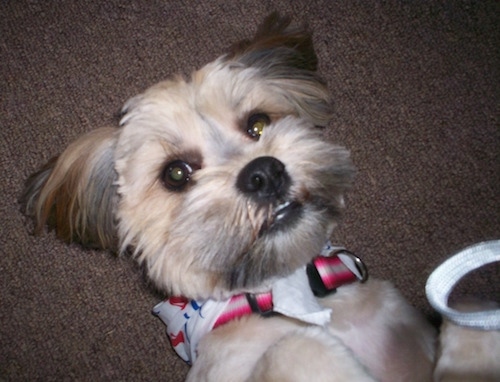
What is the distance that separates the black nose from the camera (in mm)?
1011

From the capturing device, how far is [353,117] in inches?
71.6

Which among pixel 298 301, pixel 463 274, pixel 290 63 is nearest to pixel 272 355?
pixel 298 301

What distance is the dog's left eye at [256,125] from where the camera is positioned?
1289 mm

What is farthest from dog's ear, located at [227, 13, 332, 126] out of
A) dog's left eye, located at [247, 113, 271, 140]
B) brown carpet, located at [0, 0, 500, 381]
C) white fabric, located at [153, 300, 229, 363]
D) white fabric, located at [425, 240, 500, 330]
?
white fabric, located at [425, 240, 500, 330]

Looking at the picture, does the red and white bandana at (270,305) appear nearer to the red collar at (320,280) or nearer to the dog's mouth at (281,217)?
the red collar at (320,280)

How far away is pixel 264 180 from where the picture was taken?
100cm

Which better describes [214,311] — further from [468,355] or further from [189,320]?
[468,355]

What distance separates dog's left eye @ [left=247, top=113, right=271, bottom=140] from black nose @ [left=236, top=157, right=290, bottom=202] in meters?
0.25

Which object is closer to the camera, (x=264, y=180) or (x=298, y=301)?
(x=264, y=180)

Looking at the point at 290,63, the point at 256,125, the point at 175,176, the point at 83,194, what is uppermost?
the point at 290,63

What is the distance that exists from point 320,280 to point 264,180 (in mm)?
453

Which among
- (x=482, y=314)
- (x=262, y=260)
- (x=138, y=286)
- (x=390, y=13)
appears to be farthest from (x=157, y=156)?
(x=390, y=13)

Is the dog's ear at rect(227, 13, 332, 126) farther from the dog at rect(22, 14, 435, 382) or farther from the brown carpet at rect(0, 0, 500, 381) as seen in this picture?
the brown carpet at rect(0, 0, 500, 381)

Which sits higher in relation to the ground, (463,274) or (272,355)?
(463,274)
